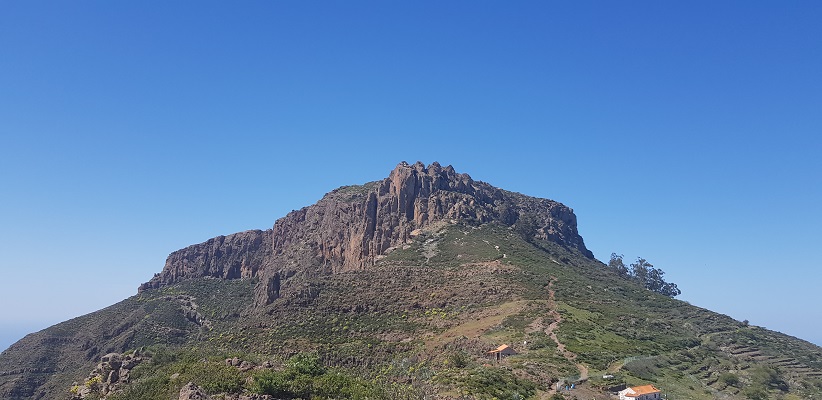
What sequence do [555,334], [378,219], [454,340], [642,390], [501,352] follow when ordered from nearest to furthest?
1. [642,390]
2. [501,352]
3. [555,334]
4. [454,340]
5. [378,219]

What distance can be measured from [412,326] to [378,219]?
155 feet

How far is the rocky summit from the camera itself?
39.6m

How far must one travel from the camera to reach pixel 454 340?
193 ft

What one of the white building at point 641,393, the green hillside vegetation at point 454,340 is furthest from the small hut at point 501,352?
the white building at point 641,393

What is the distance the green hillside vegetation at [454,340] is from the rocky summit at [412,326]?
308 millimetres

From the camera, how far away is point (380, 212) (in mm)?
114250

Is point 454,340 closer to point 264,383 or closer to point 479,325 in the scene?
point 479,325

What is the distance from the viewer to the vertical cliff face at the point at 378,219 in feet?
362

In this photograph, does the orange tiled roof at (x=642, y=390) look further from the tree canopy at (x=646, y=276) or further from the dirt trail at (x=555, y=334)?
the tree canopy at (x=646, y=276)

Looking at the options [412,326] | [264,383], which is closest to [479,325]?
[412,326]

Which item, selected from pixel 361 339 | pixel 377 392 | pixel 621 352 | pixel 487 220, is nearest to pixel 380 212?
pixel 487 220

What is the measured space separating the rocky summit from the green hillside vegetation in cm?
31

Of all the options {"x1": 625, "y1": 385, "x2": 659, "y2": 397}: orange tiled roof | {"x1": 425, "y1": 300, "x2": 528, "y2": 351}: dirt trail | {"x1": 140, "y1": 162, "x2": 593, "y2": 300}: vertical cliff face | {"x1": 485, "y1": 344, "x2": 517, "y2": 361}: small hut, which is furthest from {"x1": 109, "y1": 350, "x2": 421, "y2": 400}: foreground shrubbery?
{"x1": 140, "y1": 162, "x2": 593, "y2": 300}: vertical cliff face

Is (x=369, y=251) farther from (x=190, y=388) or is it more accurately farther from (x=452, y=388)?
(x=190, y=388)
